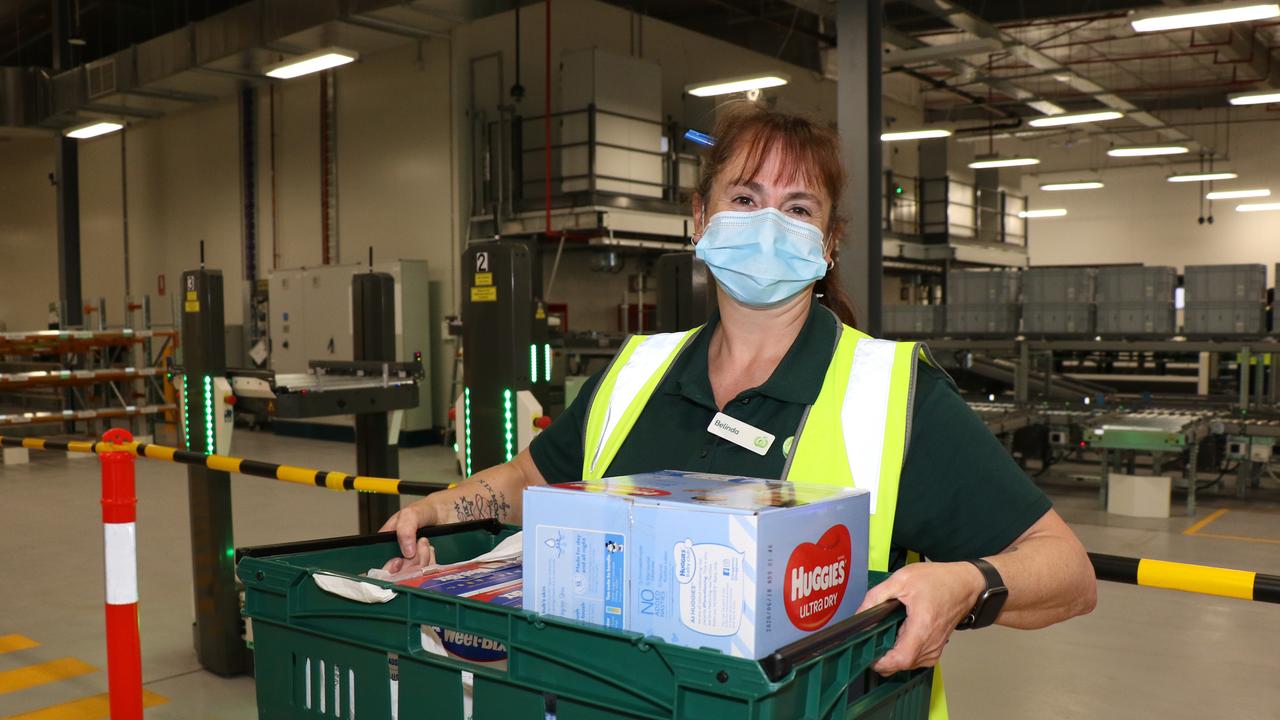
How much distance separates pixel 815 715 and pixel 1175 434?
8454 mm

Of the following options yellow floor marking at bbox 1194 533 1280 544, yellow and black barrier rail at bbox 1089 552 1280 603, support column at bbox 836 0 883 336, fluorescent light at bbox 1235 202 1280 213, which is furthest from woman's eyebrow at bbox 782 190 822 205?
fluorescent light at bbox 1235 202 1280 213

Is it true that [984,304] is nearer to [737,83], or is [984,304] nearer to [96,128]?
[737,83]

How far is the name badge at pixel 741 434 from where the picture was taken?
1508 mm

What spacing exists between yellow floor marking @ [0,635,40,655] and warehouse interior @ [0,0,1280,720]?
0.09m

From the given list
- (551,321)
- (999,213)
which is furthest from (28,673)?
(999,213)

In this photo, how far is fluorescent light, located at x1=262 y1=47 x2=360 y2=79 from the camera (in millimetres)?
9938

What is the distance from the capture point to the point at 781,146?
5.44 ft

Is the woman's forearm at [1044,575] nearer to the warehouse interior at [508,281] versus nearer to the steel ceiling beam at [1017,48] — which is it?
the warehouse interior at [508,281]

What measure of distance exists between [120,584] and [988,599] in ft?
8.25

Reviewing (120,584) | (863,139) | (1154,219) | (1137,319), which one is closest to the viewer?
→ (120,584)

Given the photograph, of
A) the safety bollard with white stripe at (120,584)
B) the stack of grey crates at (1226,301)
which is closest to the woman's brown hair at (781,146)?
the safety bollard with white stripe at (120,584)

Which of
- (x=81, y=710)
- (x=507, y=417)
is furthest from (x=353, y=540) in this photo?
(x=81, y=710)

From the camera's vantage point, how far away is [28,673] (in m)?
4.65

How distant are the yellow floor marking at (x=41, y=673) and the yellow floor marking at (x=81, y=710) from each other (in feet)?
1.12
